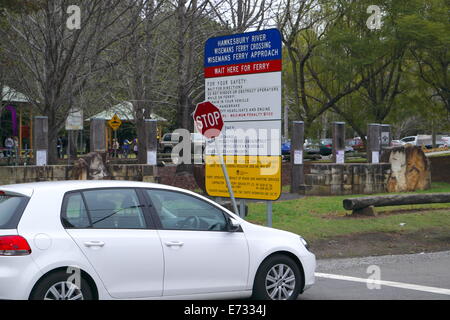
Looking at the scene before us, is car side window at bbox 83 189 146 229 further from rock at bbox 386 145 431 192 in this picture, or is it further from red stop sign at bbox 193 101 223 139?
rock at bbox 386 145 431 192

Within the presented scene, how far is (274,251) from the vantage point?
303 inches

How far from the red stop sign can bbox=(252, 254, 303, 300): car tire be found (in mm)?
3664

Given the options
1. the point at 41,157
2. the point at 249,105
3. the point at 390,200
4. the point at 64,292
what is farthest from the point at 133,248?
the point at 41,157

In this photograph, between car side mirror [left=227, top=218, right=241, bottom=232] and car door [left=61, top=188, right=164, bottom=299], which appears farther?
car side mirror [left=227, top=218, right=241, bottom=232]

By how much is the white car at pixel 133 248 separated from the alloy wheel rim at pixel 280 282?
0.04 feet

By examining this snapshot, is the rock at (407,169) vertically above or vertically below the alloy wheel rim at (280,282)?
above

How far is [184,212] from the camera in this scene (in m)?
7.44

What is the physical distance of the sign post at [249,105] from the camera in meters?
11.1

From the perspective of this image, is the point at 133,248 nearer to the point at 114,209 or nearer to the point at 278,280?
the point at 114,209

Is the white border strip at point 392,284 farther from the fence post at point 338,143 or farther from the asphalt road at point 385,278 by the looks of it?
the fence post at point 338,143

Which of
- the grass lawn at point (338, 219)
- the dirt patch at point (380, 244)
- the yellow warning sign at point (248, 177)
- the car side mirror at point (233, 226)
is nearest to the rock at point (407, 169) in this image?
the grass lawn at point (338, 219)

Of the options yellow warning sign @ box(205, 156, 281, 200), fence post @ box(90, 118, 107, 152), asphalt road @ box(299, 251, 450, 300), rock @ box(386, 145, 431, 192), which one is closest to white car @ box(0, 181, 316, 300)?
asphalt road @ box(299, 251, 450, 300)

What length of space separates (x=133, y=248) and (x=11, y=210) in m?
1.25

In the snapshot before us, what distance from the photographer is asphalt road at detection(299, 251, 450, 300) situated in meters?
8.60
